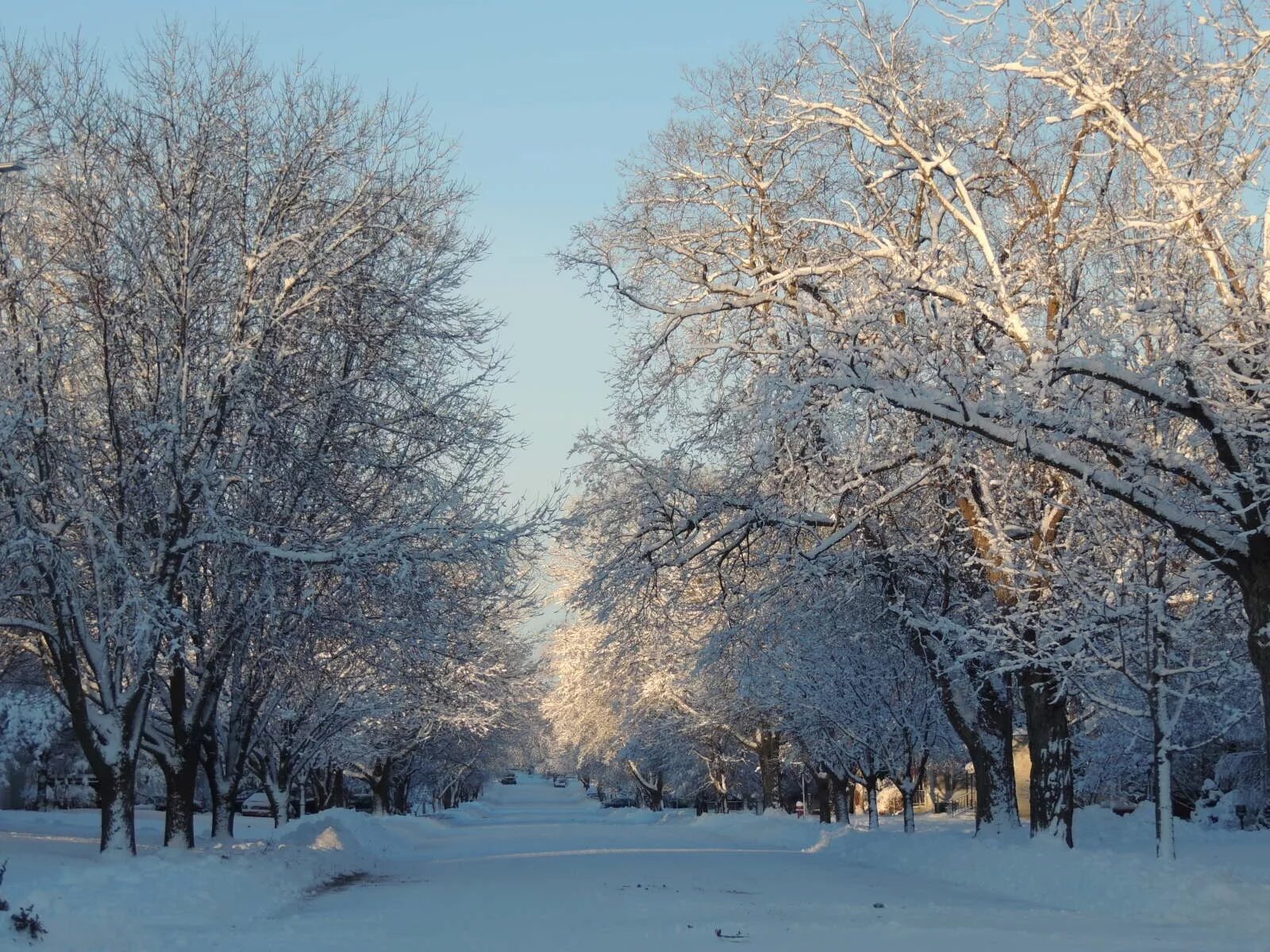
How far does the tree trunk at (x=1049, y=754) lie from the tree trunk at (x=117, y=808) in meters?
13.6

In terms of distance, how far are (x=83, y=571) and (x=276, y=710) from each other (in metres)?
8.21

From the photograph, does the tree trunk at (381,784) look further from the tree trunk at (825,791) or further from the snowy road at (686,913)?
the snowy road at (686,913)

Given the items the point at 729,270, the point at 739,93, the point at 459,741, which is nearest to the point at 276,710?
the point at 729,270

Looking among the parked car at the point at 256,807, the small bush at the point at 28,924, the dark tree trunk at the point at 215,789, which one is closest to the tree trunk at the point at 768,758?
the dark tree trunk at the point at 215,789

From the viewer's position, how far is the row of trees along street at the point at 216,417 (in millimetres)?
18141

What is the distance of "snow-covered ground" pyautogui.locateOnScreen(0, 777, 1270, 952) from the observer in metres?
12.9

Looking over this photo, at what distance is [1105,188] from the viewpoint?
18.0m

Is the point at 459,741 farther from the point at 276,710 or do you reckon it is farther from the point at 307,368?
the point at 307,368

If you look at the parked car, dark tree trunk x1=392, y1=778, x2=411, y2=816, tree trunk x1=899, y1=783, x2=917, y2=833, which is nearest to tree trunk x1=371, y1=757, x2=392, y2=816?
dark tree trunk x1=392, y1=778, x2=411, y2=816

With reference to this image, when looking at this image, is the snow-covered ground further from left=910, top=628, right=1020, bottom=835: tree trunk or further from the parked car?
the parked car

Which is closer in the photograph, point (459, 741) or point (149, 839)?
point (149, 839)

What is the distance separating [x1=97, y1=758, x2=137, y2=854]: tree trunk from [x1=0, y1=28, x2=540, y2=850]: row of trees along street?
42 millimetres

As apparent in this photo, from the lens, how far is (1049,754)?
840 inches

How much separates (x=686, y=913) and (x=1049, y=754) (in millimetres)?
8056
